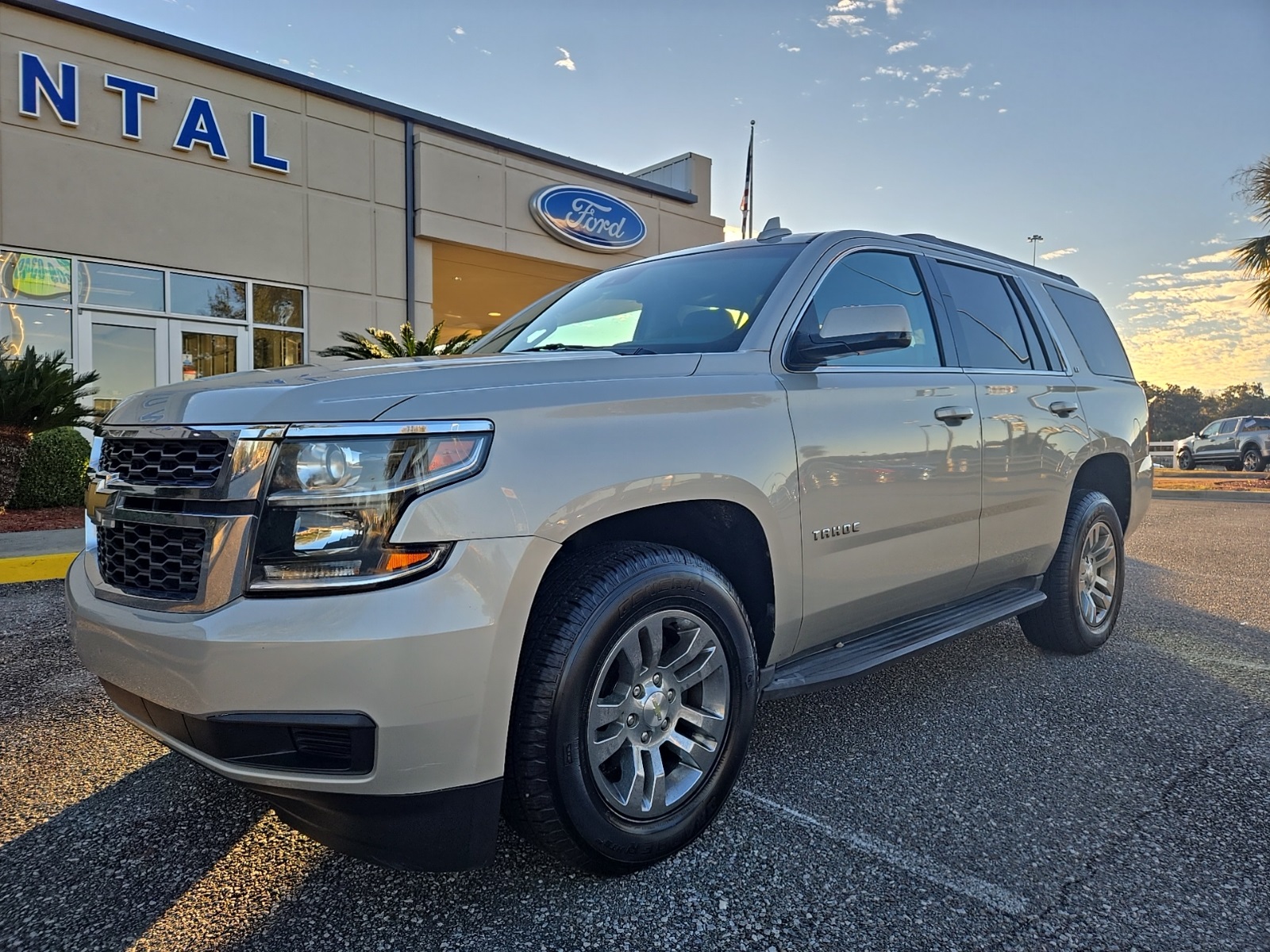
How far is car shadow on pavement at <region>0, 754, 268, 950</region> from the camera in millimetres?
1940

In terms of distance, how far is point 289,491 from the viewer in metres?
1.80

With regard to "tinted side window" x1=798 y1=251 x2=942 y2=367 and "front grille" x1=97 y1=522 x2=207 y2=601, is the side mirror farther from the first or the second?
"front grille" x1=97 y1=522 x2=207 y2=601

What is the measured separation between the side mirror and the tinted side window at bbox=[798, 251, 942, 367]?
0.26ft

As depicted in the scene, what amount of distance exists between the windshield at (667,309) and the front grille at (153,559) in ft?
4.77

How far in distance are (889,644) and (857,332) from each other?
1.14 meters

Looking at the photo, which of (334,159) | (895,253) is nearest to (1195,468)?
(334,159)

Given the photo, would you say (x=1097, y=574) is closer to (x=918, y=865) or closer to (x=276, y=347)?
(x=918, y=865)

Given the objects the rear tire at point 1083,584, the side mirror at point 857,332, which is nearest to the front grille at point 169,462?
the side mirror at point 857,332

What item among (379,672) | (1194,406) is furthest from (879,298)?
(1194,406)

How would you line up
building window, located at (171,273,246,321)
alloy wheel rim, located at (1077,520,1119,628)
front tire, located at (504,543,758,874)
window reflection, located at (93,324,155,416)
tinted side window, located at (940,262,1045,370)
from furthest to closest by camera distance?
building window, located at (171,273,246,321) → window reflection, located at (93,324,155,416) → alloy wheel rim, located at (1077,520,1119,628) → tinted side window, located at (940,262,1045,370) → front tire, located at (504,543,758,874)

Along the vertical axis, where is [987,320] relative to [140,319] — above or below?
below

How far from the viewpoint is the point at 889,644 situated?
9.91ft

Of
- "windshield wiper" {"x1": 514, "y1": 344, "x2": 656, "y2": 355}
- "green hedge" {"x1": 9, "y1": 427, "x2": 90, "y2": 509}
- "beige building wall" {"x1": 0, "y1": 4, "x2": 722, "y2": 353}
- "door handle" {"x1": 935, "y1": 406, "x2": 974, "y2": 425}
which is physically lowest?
"green hedge" {"x1": 9, "y1": 427, "x2": 90, "y2": 509}

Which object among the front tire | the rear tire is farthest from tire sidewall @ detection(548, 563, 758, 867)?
the rear tire
